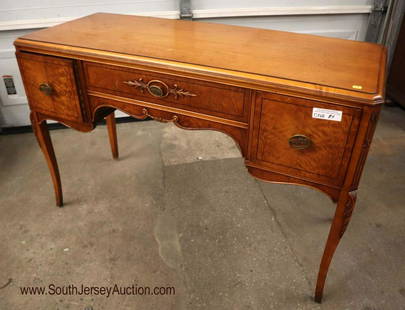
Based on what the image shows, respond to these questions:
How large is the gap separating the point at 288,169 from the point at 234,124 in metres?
0.24

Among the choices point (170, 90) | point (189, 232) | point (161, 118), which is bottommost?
point (189, 232)

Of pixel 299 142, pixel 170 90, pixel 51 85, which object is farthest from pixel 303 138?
pixel 51 85

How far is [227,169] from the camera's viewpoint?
7.36ft

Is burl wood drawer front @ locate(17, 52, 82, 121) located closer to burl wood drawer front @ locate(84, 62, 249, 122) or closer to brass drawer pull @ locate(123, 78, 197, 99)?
burl wood drawer front @ locate(84, 62, 249, 122)

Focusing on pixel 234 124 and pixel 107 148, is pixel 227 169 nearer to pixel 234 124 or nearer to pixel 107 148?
pixel 107 148

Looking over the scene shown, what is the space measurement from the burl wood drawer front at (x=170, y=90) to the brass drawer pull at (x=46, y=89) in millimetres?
176

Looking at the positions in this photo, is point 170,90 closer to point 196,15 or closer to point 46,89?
point 46,89

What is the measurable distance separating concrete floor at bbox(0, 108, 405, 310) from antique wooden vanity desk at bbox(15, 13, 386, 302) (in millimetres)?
257

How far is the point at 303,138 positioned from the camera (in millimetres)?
1148

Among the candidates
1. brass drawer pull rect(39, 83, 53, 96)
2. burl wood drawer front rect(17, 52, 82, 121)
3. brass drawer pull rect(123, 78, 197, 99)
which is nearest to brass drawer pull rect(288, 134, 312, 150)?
brass drawer pull rect(123, 78, 197, 99)

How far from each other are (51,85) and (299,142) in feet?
3.29

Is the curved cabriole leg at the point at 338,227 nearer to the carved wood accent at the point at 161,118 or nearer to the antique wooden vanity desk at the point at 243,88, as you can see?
the antique wooden vanity desk at the point at 243,88

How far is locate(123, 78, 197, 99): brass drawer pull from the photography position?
1264 mm

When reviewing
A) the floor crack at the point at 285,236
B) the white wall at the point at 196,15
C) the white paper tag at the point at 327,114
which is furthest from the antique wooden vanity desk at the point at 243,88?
the white wall at the point at 196,15
